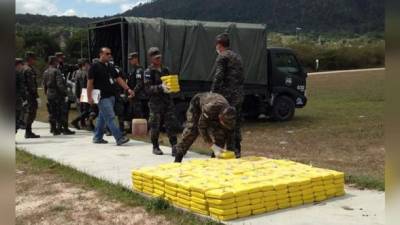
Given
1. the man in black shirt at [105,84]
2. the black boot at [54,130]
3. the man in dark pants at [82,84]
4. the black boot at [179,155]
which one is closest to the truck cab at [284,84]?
the man in dark pants at [82,84]

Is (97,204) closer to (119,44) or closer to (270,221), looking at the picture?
(270,221)

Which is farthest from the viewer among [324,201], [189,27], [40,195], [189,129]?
[189,27]

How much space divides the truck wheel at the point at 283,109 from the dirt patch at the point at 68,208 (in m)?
8.89

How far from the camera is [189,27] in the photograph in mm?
13156

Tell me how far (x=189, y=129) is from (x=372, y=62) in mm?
47495

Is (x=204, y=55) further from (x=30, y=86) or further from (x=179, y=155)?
(x=179, y=155)

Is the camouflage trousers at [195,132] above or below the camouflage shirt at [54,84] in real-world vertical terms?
below

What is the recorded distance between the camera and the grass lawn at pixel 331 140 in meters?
7.79

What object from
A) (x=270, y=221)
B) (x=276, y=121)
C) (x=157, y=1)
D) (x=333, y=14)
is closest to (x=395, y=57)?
(x=270, y=221)

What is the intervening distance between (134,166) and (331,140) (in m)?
5.20

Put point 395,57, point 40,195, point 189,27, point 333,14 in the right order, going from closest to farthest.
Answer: point 395,57 → point 40,195 → point 189,27 → point 333,14

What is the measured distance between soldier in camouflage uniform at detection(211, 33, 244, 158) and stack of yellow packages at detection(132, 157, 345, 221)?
1.43 m

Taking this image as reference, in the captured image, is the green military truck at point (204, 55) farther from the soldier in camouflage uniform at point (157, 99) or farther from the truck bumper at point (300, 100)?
the soldier in camouflage uniform at point (157, 99)

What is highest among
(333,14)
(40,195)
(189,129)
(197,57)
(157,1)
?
(157,1)
